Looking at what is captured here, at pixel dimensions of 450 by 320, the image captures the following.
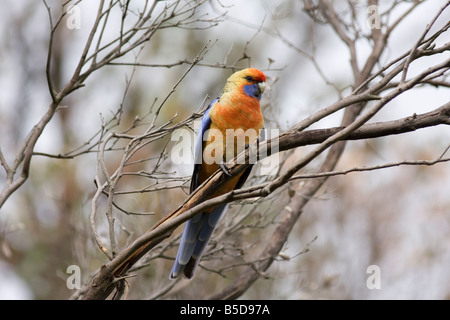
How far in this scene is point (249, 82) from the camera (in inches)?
173

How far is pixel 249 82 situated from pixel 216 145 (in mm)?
671

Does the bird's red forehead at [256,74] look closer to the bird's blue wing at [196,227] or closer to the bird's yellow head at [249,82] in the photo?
the bird's yellow head at [249,82]

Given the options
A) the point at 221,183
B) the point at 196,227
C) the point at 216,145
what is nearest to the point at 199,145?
the point at 216,145

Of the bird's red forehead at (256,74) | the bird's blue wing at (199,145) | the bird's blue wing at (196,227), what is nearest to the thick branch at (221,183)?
the bird's blue wing at (196,227)

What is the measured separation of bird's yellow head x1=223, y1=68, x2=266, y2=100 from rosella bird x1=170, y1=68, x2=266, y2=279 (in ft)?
0.08

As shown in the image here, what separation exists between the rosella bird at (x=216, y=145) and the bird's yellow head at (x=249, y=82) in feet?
0.08

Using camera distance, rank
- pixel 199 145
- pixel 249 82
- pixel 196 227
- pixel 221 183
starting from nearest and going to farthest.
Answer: pixel 221 183, pixel 196 227, pixel 199 145, pixel 249 82

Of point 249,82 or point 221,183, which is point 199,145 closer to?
point 249,82

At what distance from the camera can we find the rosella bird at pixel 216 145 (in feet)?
12.8

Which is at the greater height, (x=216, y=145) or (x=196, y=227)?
(x=216, y=145)

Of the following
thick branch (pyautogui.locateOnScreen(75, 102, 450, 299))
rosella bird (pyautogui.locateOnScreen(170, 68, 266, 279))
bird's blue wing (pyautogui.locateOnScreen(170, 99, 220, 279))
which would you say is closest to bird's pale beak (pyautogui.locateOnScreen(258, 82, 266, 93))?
rosella bird (pyautogui.locateOnScreen(170, 68, 266, 279))

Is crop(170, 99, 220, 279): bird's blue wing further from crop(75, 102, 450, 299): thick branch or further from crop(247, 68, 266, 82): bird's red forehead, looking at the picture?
crop(75, 102, 450, 299): thick branch

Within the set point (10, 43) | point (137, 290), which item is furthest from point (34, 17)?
point (137, 290)

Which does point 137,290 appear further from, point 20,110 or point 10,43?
point 10,43
